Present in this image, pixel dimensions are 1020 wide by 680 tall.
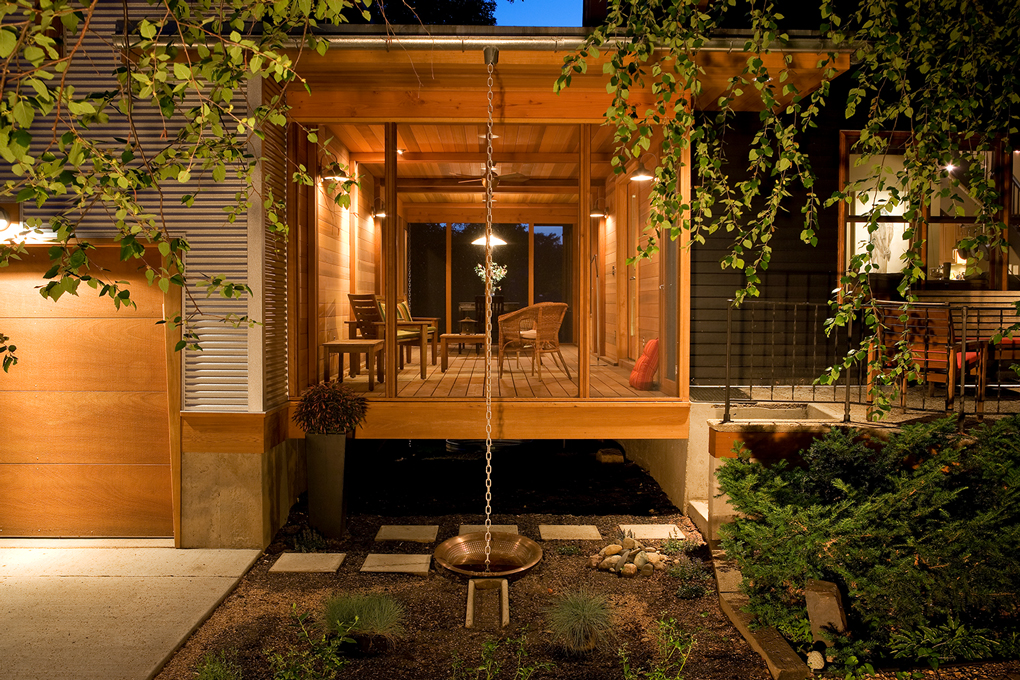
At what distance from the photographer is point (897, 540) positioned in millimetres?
3283

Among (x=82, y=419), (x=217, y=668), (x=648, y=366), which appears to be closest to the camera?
(x=217, y=668)

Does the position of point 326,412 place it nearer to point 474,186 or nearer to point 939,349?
point 939,349

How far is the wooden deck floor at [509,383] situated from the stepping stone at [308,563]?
4.30ft

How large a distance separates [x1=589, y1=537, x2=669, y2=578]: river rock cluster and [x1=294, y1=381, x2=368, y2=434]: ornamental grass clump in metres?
1.93

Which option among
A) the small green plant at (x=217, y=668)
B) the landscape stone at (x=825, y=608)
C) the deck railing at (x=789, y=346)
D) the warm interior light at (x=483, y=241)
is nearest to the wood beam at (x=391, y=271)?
the small green plant at (x=217, y=668)

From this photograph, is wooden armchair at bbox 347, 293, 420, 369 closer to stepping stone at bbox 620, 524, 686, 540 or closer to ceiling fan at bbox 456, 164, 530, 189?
ceiling fan at bbox 456, 164, 530, 189

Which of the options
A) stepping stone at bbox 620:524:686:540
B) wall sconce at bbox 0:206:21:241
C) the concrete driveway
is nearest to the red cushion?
stepping stone at bbox 620:524:686:540

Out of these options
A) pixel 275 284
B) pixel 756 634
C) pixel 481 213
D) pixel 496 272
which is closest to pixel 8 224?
pixel 275 284

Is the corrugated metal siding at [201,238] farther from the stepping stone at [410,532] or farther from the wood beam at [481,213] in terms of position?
the wood beam at [481,213]

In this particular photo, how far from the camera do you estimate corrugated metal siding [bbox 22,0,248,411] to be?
4.54 m

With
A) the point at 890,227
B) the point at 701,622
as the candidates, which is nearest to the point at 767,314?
the point at 890,227

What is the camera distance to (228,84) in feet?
7.95

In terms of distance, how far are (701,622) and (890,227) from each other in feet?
15.2

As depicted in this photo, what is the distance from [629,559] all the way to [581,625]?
1.24m
